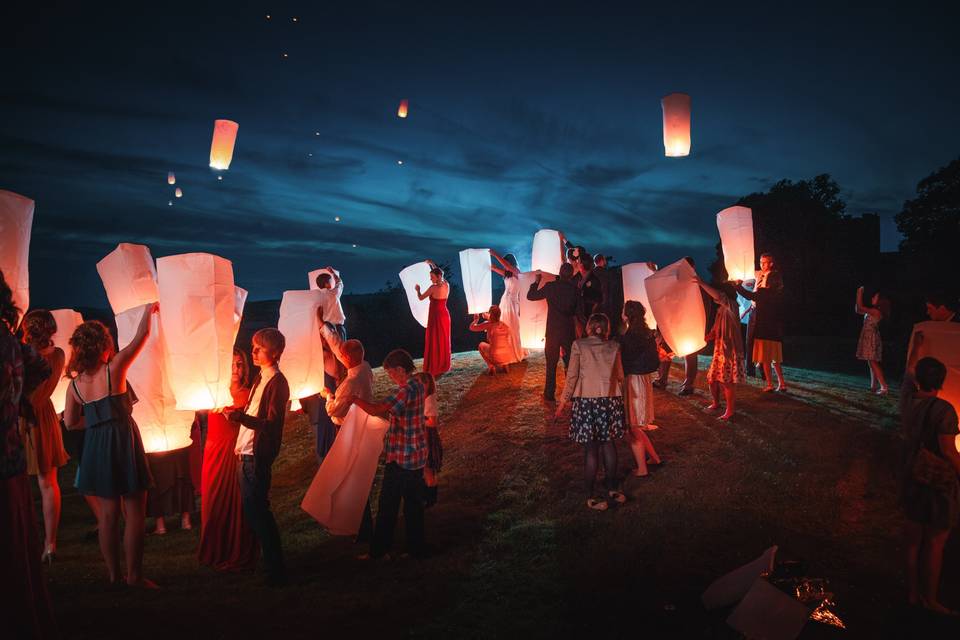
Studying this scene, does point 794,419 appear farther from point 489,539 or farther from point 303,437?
point 303,437

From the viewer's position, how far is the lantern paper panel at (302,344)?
5730 mm

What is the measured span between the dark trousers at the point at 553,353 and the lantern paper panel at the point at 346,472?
3.86 meters

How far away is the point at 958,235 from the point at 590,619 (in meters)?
27.1

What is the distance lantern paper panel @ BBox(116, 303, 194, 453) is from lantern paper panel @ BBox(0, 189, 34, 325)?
76 centimetres

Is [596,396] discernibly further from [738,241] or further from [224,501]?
[738,241]

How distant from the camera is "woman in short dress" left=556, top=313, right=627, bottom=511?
5707 millimetres

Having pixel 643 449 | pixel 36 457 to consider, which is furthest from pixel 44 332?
pixel 643 449

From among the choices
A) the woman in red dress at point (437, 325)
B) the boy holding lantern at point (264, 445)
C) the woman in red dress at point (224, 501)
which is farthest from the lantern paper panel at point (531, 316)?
the boy holding lantern at point (264, 445)

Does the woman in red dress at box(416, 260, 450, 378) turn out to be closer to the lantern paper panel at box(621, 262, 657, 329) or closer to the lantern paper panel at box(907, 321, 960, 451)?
the lantern paper panel at box(621, 262, 657, 329)

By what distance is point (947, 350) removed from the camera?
4672 millimetres

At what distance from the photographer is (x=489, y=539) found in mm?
5406

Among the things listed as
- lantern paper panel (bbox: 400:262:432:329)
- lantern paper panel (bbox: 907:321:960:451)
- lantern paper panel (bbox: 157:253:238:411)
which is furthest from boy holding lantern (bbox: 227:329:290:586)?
lantern paper panel (bbox: 400:262:432:329)

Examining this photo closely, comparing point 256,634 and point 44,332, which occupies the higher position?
point 44,332

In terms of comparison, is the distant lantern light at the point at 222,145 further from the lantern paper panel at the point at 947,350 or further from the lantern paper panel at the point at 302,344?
the lantern paper panel at the point at 947,350
